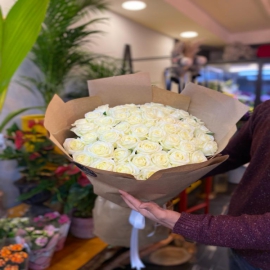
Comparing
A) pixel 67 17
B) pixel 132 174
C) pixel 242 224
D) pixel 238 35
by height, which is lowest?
pixel 242 224

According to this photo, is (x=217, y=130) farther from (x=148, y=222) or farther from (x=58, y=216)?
(x=58, y=216)

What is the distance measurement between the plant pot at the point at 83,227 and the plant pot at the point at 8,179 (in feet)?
1.63

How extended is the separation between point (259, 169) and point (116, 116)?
0.50 meters

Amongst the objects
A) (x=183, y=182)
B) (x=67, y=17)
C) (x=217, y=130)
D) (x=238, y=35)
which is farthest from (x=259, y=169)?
(x=238, y=35)

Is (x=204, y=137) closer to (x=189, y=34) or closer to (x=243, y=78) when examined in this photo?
(x=189, y=34)

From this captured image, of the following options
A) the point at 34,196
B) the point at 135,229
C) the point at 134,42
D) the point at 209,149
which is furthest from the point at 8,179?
the point at 134,42

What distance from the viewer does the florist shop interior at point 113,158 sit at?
27.6 inches

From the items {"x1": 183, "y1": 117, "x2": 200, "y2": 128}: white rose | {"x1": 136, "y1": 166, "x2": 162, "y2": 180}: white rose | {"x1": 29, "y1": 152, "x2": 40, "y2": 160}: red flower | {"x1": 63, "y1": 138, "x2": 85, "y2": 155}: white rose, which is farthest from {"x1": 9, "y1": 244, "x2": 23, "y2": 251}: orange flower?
{"x1": 183, "y1": 117, "x2": 200, "y2": 128}: white rose

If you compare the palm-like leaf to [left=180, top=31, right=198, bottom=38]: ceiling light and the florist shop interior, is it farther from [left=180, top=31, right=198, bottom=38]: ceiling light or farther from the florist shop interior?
[left=180, top=31, right=198, bottom=38]: ceiling light

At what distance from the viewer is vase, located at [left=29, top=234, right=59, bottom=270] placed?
1192 millimetres

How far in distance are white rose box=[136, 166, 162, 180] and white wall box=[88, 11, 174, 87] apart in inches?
62.5

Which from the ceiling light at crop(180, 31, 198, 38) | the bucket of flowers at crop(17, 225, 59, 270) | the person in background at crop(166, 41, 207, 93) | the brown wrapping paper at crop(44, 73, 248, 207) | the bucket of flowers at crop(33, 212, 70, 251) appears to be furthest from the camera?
the ceiling light at crop(180, 31, 198, 38)

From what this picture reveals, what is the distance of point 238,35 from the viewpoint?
178 inches

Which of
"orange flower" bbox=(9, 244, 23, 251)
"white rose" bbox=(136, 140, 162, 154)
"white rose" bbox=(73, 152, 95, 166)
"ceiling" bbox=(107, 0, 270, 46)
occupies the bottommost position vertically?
"orange flower" bbox=(9, 244, 23, 251)
